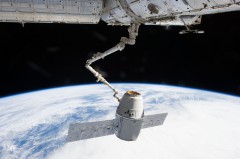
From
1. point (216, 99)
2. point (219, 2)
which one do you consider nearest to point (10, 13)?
point (219, 2)

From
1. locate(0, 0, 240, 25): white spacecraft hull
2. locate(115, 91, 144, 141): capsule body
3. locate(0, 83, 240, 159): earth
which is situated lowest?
locate(0, 83, 240, 159): earth

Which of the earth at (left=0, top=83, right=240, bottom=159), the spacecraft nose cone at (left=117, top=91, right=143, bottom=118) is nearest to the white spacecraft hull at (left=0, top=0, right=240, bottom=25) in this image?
the spacecraft nose cone at (left=117, top=91, right=143, bottom=118)

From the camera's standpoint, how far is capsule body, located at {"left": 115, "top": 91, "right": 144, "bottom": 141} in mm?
3467

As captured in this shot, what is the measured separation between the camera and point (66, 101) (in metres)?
40.6

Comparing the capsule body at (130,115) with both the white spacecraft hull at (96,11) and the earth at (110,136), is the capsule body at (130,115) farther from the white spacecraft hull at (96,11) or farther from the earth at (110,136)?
the earth at (110,136)

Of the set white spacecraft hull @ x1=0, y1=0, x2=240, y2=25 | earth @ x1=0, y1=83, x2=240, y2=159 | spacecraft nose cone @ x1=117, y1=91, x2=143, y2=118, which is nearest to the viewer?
white spacecraft hull @ x1=0, y1=0, x2=240, y2=25

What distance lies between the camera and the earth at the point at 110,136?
27688 mm

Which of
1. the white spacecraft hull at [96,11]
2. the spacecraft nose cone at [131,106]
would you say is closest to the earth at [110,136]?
the spacecraft nose cone at [131,106]

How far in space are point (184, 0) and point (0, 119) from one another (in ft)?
129

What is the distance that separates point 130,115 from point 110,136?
36.4 m

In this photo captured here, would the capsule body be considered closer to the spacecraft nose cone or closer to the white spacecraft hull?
the spacecraft nose cone

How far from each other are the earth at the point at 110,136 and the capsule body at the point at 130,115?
24429 millimetres

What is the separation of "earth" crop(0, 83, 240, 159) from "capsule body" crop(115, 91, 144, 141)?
24.4 m

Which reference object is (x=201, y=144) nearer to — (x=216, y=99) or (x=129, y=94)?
(x=216, y=99)
